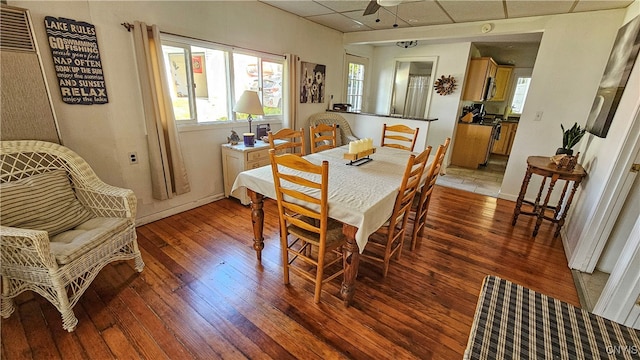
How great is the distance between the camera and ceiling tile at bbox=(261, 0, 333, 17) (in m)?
3.30

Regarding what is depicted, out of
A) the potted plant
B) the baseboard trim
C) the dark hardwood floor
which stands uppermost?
the potted plant

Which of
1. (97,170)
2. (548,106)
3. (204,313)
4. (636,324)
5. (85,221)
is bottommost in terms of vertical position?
(204,313)

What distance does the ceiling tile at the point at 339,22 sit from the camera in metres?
3.84

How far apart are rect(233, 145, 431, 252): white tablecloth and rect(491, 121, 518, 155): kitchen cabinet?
206 inches

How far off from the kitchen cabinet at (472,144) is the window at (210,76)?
3.77 meters

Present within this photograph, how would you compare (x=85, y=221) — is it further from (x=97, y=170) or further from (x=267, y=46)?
(x=267, y=46)

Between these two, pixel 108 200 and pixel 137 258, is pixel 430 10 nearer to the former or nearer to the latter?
pixel 108 200

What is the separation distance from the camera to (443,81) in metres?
4.90

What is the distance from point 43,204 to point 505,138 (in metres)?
7.84

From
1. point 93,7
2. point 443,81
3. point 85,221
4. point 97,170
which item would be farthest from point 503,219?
point 93,7

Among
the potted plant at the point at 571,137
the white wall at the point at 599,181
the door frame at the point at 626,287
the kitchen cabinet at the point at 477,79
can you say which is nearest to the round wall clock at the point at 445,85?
the kitchen cabinet at the point at 477,79

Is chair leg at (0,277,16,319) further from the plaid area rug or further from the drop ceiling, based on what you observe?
the drop ceiling

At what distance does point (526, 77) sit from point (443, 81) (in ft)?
9.35

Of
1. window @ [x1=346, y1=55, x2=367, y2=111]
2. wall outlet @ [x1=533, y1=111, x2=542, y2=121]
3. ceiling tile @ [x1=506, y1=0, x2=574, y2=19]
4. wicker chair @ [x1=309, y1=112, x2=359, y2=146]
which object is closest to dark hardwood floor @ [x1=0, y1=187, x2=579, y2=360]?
wall outlet @ [x1=533, y1=111, x2=542, y2=121]
